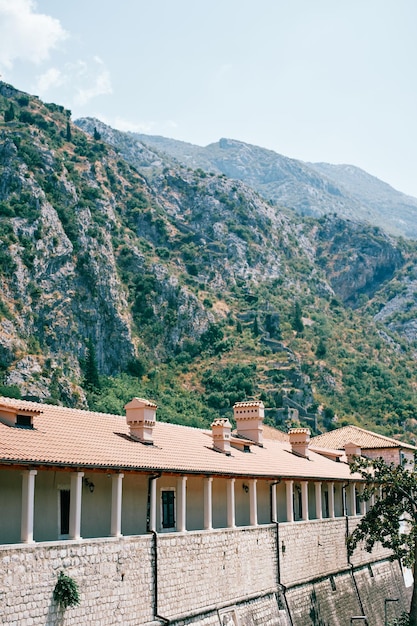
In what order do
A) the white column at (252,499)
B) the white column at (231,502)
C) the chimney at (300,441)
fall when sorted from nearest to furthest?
the white column at (231,502) → the white column at (252,499) → the chimney at (300,441)

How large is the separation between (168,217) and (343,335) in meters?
46.0

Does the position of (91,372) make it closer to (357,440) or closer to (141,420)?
(357,440)

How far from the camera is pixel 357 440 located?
56.1m

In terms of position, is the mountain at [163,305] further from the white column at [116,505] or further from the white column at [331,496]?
the white column at [116,505]

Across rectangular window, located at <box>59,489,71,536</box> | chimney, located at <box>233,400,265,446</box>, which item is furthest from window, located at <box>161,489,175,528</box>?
chimney, located at <box>233,400,265,446</box>

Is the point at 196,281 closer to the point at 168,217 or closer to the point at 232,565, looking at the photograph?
the point at 168,217

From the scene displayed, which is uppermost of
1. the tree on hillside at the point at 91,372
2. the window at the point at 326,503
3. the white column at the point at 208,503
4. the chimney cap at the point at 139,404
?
the tree on hillside at the point at 91,372

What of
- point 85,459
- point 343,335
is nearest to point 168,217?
point 343,335

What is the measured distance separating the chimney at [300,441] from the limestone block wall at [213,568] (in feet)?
34.5

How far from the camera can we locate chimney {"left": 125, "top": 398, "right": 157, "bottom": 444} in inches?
1029

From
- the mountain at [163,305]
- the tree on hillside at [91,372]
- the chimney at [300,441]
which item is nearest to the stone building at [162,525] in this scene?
the chimney at [300,441]

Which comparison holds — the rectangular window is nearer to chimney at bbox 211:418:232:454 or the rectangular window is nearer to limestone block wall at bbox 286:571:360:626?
chimney at bbox 211:418:232:454

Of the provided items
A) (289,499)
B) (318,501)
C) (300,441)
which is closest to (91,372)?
(300,441)

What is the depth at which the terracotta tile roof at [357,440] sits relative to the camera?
2103 inches
